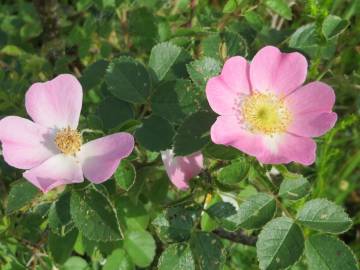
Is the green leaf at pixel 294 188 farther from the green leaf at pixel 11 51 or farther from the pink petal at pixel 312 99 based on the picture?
the green leaf at pixel 11 51

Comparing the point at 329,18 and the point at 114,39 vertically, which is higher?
the point at 329,18

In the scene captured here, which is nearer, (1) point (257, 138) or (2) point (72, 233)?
(1) point (257, 138)

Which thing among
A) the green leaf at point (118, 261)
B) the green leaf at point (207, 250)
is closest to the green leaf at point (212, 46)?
the green leaf at point (207, 250)

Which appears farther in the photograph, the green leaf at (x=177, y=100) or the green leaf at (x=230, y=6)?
the green leaf at (x=230, y=6)

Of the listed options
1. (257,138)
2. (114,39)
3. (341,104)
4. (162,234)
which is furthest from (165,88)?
(341,104)

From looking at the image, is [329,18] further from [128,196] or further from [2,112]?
[2,112]

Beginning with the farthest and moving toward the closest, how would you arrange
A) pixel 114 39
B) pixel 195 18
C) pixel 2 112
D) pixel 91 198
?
1. pixel 114 39
2. pixel 195 18
3. pixel 2 112
4. pixel 91 198

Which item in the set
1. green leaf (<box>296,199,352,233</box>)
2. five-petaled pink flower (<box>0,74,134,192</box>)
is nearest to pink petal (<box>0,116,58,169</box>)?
five-petaled pink flower (<box>0,74,134,192</box>)
